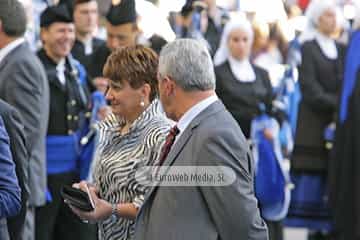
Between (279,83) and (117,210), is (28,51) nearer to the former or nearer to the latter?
(117,210)

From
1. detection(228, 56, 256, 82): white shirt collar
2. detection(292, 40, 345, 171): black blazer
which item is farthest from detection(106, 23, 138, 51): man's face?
detection(292, 40, 345, 171): black blazer

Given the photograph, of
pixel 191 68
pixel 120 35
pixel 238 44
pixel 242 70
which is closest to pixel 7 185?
pixel 191 68

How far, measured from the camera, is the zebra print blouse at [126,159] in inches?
206

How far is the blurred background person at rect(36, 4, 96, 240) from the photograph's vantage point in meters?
8.04

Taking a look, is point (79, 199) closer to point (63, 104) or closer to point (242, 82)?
point (63, 104)

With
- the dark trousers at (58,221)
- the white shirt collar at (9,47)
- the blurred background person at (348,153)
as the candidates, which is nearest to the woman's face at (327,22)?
the blurred background person at (348,153)

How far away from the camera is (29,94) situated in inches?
289

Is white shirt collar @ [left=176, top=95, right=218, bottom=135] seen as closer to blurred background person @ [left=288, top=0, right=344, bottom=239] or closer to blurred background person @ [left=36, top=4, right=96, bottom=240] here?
blurred background person @ [left=36, top=4, right=96, bottom=240]

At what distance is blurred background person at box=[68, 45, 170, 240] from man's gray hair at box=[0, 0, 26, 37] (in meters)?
1.56

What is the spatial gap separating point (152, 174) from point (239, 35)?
517cm

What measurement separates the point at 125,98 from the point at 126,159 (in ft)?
0.91

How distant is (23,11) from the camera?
6898mm

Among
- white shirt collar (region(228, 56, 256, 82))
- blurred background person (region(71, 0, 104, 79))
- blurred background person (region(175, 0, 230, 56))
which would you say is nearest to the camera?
blurred background person (region(71, 0, 104, 79))

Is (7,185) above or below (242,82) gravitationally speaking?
above
